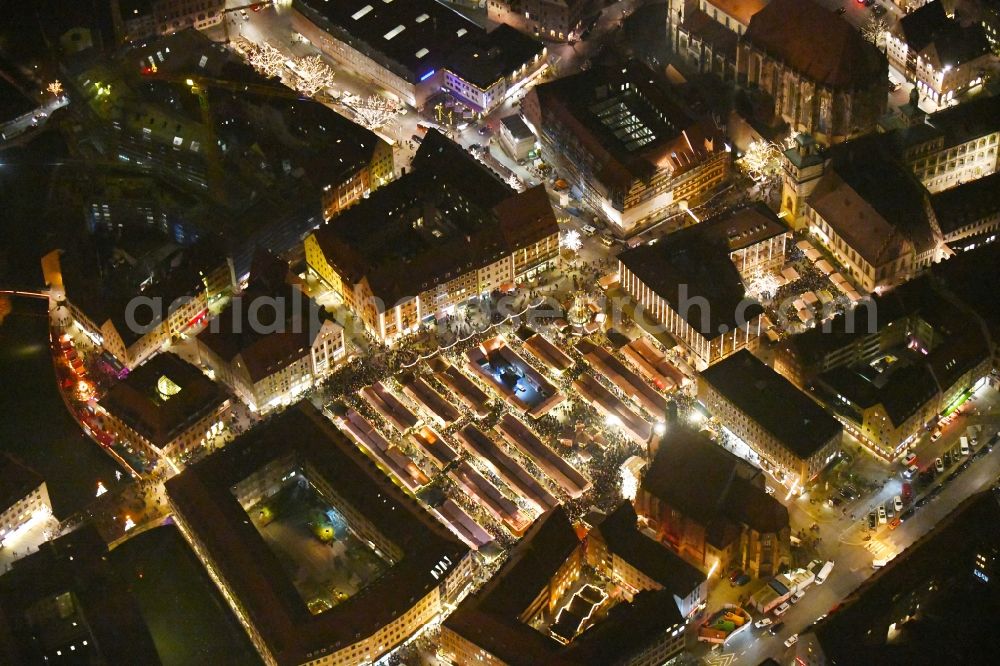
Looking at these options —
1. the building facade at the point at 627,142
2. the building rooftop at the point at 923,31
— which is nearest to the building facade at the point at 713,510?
the building facade at the point at 627,142

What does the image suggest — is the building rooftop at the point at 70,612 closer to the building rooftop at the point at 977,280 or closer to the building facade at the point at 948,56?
the building rooftop at the point at 977,280

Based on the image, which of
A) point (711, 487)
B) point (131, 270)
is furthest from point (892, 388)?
point (131, 270)

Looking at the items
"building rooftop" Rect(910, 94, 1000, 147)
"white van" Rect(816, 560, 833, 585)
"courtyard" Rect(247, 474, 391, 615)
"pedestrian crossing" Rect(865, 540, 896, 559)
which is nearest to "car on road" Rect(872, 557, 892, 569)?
"pedestrian crossing" Rect(865, 540, 896, 559)

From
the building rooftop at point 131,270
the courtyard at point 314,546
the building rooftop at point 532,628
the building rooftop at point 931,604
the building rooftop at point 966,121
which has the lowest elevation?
the building rooftop at point 931,604

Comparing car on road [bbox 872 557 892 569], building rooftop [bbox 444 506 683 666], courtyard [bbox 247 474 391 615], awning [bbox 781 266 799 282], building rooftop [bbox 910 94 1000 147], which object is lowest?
car on road [bbox 872 557 892 569]

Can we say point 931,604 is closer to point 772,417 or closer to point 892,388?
point 892,388

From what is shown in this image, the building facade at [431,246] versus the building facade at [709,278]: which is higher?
the building facade at [431,246]

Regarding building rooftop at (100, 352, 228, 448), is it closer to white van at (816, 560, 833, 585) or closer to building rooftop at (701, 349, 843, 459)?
building rooftop at (701, 349, 843, 459)
